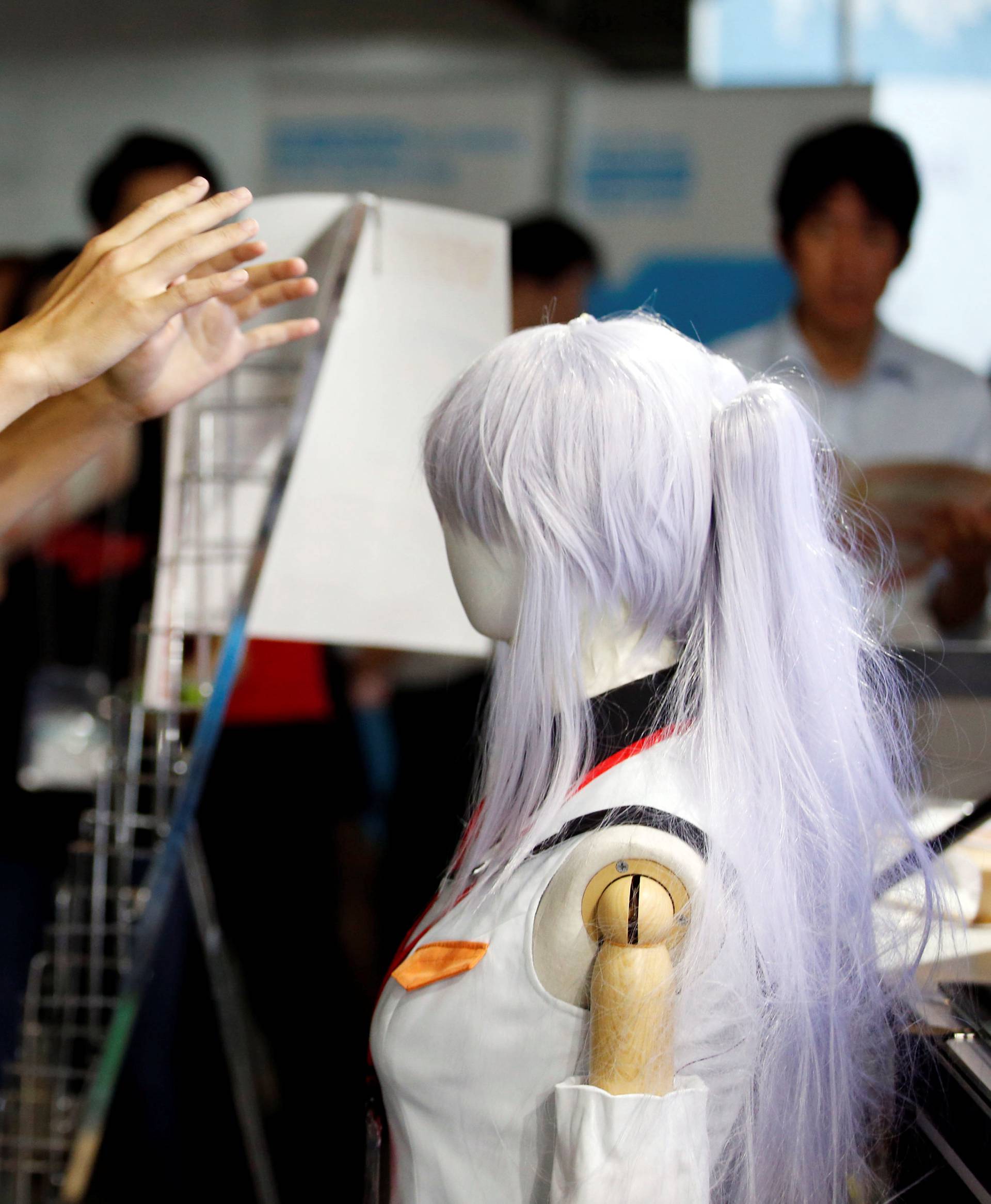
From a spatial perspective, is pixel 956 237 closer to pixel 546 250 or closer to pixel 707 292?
pixel 707 292

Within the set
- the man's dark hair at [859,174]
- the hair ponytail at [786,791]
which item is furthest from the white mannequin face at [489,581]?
the man's dark hair at [859,174]

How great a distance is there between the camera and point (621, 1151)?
0.77 m

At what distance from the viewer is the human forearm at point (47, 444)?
117cm

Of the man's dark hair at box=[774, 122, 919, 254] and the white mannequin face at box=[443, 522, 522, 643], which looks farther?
the man's dark hair at box=[774, 122, 919, 254]

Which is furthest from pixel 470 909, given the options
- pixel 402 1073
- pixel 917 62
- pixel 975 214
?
pixel 917 62

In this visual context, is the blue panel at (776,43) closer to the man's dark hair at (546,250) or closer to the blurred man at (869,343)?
the blurred man at (869,343)

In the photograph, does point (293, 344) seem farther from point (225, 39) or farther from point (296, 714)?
point (225, 39)

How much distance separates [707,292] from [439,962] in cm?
215

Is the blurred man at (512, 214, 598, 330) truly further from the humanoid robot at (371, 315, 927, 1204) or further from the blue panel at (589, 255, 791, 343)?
the humanoid robot at (371, 315, 927, 1204)

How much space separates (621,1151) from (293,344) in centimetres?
96

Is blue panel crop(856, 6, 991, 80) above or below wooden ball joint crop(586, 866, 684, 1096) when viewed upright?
above

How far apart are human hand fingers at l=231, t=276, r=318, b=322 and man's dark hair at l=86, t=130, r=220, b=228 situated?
3.61 feet

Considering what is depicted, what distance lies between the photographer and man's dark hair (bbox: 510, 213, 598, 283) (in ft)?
8.29

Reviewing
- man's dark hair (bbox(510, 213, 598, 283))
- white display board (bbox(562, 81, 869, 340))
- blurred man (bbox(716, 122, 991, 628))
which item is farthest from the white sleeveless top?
white display board (bbox(562, 81, 869, 340))
